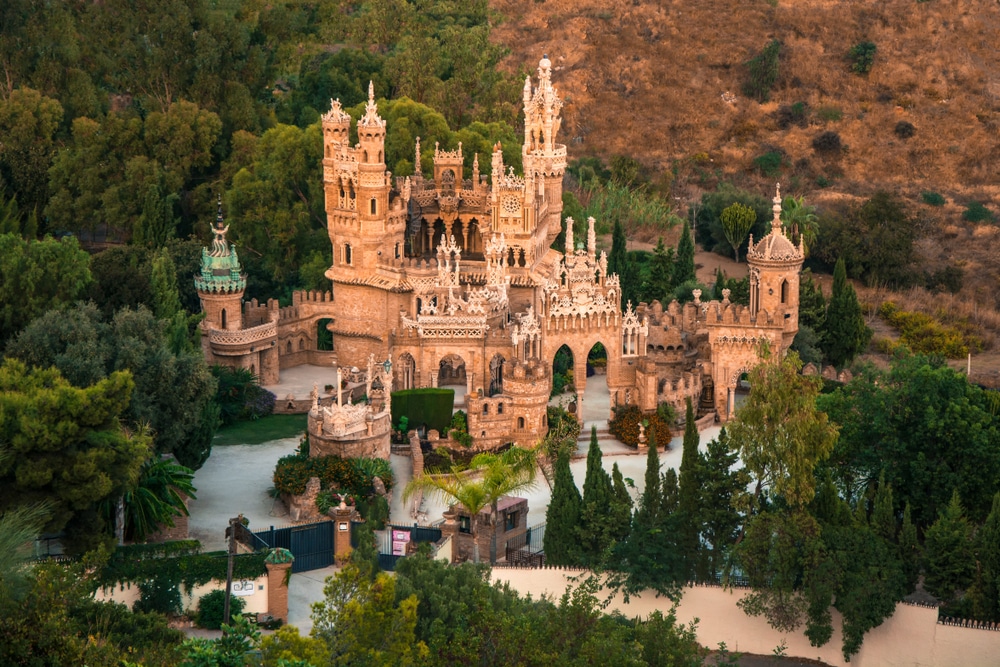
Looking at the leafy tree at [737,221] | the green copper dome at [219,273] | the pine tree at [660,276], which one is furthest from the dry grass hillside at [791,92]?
the green copper dome at [219,273]

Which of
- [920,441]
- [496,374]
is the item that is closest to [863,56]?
[496,374]

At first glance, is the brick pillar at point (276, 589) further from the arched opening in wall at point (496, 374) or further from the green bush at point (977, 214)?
the green bush at point (977, 214)

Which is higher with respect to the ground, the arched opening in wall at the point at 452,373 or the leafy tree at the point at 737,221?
the leafy tree at the point at 737,221

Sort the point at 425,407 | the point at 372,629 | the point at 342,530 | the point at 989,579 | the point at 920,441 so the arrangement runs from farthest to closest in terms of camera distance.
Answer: the point at 425,407
the point at 920,441
the point at 342,530
the point at 989,579
the point at 372,629

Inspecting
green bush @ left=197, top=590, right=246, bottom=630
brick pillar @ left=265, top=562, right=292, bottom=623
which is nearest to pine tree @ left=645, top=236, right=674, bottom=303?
brick pillar @ left=265, top=562, right=292, bottom=623

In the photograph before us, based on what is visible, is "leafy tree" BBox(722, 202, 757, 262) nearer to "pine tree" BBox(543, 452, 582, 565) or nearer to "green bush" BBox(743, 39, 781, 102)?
"green bush" BBox(743, 39, 781, 102)

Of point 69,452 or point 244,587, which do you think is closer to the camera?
point 69,452

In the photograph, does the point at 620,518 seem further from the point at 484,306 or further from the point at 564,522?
the point at 484,306

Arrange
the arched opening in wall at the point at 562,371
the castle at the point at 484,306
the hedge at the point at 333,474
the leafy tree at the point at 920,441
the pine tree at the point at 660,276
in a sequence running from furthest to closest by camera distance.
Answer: the pine tree at the point at 660,276 → the arched opening in wall at the point at 562,371 → the castle at the point at 484,306 → the hedge at the point at 333,474 → the leafy tree at the point at 920,441
